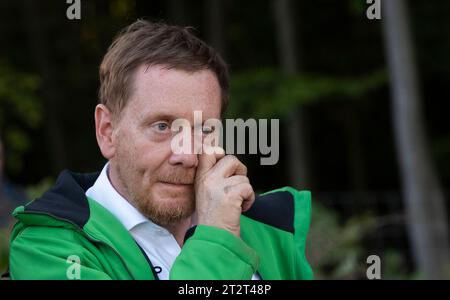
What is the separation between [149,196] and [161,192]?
39mm

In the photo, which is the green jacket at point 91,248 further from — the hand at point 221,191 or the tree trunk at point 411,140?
the tree trunk at point 411,140

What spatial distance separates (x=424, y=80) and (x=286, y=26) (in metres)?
3.00

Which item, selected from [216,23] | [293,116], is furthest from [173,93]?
[216,23]

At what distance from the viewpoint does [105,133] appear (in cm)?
205

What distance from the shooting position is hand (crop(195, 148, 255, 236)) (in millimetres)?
1931

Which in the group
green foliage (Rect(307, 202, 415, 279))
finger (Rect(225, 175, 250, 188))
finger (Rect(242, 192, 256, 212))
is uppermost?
finger (Rect(225, 175, 250, 188))

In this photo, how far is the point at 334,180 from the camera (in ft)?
57.0

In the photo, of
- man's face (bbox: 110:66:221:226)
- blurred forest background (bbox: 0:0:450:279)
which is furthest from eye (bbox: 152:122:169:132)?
blurred forest background (bbox: 0:0:450:279)

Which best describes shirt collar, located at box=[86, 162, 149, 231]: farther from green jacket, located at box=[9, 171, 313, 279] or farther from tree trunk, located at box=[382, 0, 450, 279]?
tree trunk, located at box=[382, 0, 450, 279]

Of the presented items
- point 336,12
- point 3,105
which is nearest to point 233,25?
point 336,12

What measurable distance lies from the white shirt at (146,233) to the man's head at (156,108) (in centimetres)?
3

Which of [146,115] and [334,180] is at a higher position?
[146,115]

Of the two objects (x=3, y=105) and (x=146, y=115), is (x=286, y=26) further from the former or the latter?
(x=146, y=115)

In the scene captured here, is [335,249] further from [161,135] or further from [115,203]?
[161,135]
